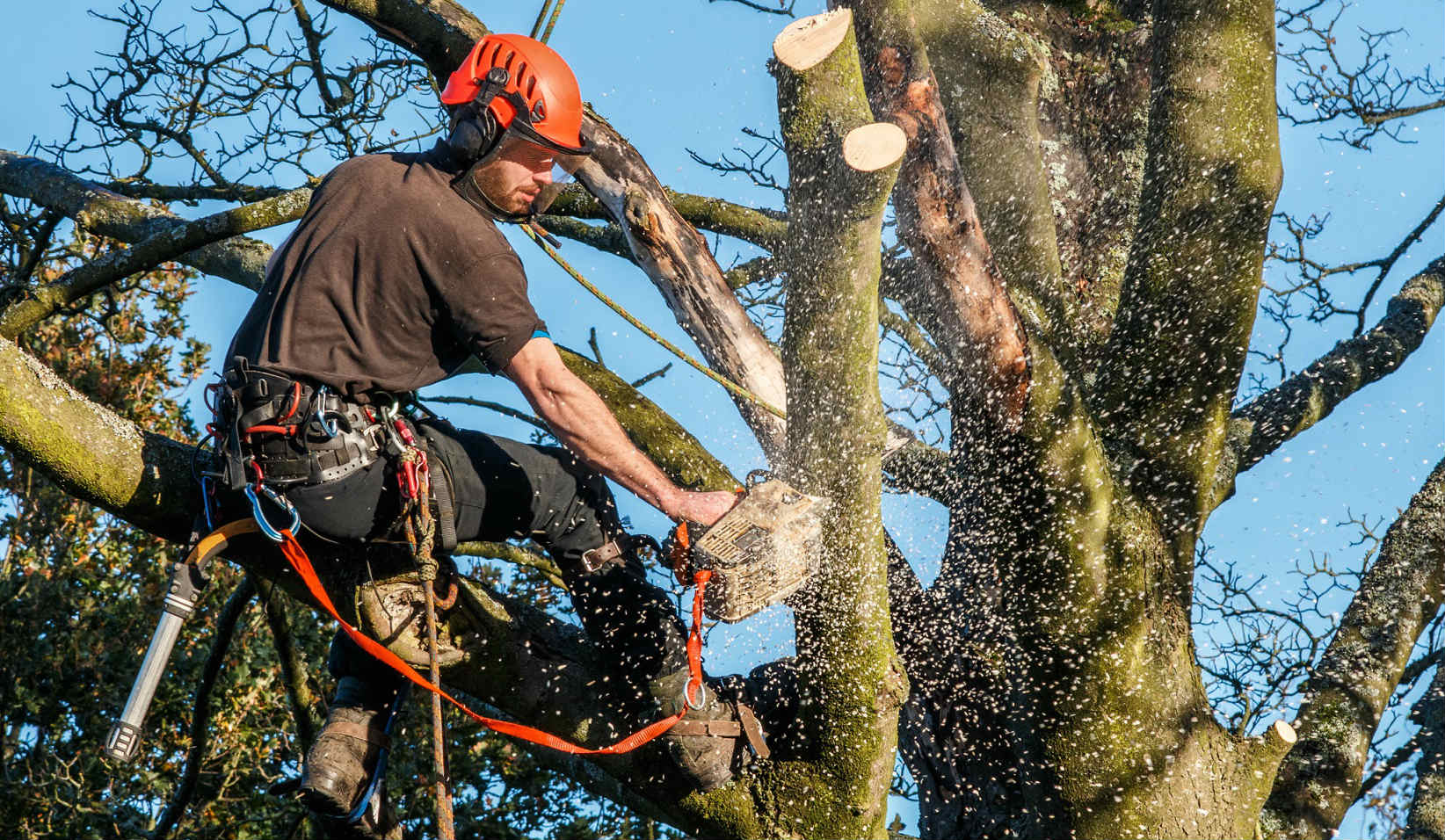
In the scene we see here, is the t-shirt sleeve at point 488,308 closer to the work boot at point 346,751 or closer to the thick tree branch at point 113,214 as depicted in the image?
the work boot at point 346,751

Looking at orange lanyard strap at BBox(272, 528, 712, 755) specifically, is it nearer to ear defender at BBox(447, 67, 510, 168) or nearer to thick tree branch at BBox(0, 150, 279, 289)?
ear defender at BBox(447, 67, 510, 168)

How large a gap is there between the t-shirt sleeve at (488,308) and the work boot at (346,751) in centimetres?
110

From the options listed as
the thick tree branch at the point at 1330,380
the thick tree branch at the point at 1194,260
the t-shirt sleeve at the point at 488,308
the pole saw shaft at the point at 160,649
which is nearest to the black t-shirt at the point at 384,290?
the t-shirt sleeve at the point at 488,308

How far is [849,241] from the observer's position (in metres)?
2.77

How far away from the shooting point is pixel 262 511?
9.12ft

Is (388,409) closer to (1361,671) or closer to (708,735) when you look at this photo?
(708,735)

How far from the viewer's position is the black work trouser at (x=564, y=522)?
117 inches

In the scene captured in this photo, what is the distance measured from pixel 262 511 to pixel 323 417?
0.26 meters

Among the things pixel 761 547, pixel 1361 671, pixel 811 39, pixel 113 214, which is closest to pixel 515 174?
pixel 811 39

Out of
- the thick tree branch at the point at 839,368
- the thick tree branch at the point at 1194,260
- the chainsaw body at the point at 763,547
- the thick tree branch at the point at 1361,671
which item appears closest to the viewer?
the thick tree branch at the point at 839,368

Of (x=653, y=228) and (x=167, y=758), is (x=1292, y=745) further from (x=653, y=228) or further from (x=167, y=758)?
(x=167, y=758)

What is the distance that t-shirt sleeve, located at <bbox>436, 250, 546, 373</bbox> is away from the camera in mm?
2801

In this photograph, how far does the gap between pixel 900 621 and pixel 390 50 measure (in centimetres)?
382

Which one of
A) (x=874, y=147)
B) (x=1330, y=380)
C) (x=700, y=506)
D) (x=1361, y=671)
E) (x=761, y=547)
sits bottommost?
(x=761, y=547)
